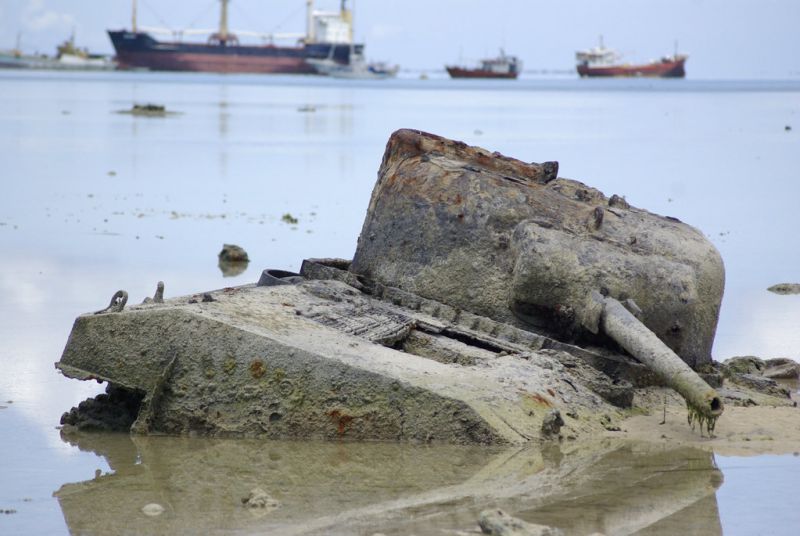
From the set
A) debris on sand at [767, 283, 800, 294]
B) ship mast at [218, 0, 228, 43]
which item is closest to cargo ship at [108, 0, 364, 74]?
ship mast at [218, 0, 228, 43]

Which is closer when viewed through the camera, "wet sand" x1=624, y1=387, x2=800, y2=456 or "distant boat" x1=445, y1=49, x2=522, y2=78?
"wet sand" x1=624, y1=387, x2=800, y2=456

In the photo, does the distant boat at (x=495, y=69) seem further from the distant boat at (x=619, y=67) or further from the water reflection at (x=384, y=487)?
the water reflection at (x=384, y=487)

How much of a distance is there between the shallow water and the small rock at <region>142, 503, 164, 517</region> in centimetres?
6

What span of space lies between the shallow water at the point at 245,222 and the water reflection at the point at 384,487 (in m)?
0.03

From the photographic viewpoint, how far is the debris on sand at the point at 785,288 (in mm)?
12167

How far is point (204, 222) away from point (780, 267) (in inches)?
283

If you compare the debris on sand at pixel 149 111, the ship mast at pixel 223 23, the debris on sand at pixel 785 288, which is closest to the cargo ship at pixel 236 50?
the ship mast at pixel 223 23

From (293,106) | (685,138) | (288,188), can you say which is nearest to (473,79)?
(293,106)

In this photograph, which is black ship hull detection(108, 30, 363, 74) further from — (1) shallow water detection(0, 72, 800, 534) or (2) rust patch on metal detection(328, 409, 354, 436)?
(2) rust patch on metal detection(328, 409, 354, 436)

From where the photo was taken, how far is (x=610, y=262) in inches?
324

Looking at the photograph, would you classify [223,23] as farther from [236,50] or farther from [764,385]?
[764,385]

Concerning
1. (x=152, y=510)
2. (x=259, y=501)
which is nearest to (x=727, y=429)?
(x=259, y=501)

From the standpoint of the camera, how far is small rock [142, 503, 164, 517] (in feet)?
19.0

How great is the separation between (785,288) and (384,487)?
280 inches
